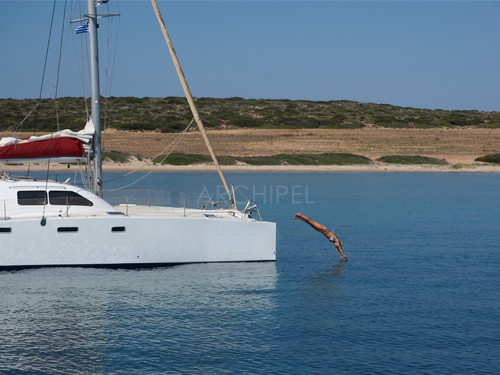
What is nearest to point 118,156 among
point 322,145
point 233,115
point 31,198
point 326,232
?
point 322,145

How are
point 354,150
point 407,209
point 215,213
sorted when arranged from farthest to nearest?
point 354,150 < point 407,209 < point 215,213

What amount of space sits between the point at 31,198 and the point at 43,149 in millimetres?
1605

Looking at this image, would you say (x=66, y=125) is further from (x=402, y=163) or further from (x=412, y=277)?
(x=412, y=277)

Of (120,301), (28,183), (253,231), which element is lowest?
(120,301)

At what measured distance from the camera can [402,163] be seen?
75625mm

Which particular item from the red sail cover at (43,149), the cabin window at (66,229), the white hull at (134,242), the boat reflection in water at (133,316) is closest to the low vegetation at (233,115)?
the red sail cover at (43,149)

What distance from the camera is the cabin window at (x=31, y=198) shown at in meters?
20.4

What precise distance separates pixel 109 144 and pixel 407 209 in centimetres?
4466

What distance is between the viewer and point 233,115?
112000mm

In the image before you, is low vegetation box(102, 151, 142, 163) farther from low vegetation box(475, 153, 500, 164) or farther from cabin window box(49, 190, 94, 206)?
cabin window box(49, 190, 94, 206)

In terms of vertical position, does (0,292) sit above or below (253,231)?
below

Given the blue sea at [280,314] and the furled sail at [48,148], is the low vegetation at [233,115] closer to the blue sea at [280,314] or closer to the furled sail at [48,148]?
the furled sail at [48,148]

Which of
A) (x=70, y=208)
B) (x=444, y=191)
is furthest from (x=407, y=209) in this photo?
(x=70, y=208)

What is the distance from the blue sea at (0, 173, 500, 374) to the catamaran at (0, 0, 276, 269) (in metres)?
0.35
